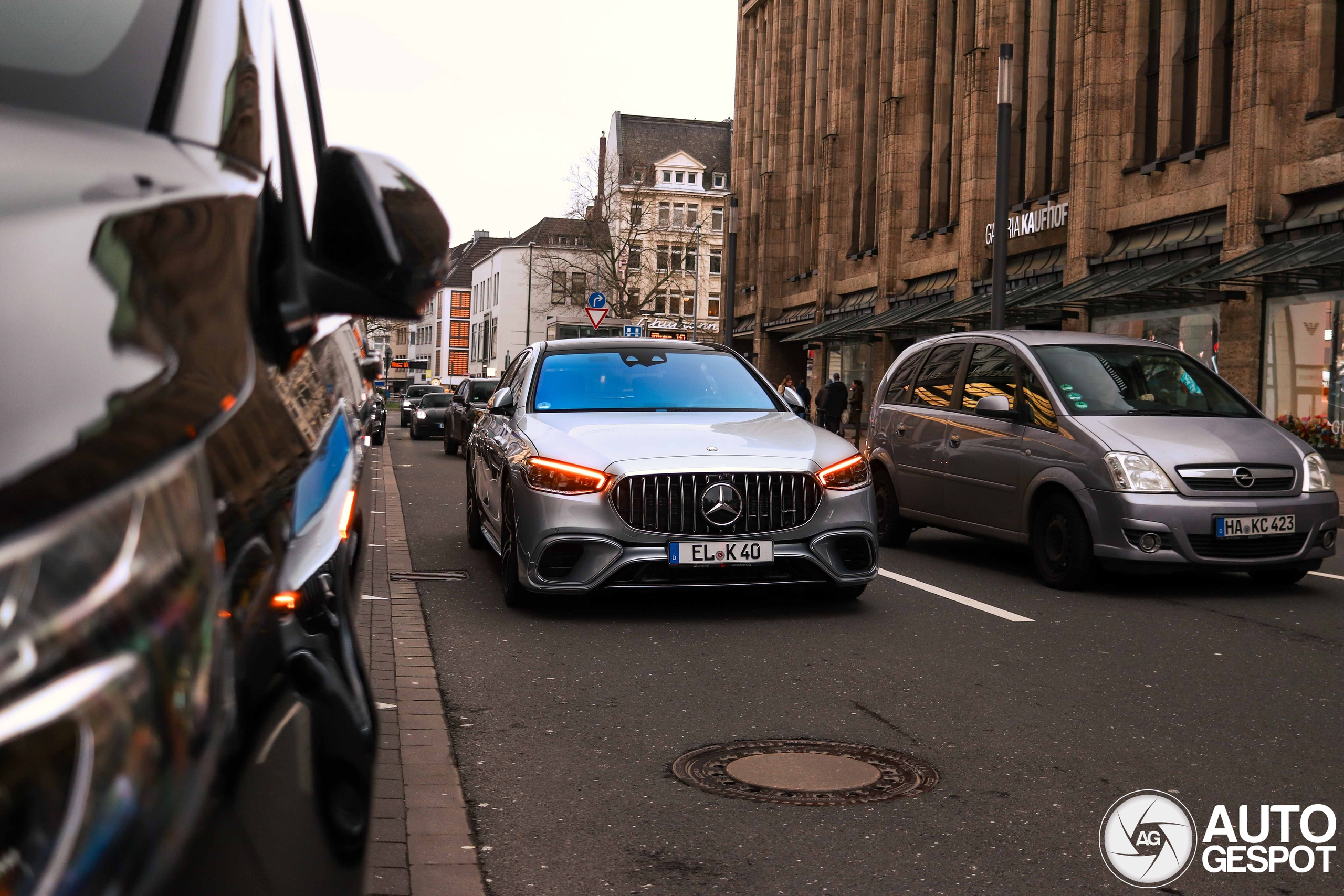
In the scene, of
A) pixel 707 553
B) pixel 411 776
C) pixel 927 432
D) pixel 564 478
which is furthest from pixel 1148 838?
pixel 927 432

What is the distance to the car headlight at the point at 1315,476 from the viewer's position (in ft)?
29.3

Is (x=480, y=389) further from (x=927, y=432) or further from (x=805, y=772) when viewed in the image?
(x=805, y=772)

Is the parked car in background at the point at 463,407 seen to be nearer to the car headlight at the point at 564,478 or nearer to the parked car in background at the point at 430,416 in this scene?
the parked car in background at the point at 430,416

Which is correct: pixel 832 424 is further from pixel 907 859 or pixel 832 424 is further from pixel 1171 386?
pixel 907 859

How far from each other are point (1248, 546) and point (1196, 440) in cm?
73

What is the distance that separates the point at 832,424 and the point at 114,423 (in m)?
31.7

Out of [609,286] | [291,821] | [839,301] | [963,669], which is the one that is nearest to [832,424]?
[839,301]

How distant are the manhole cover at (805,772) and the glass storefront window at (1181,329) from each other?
68.0ft

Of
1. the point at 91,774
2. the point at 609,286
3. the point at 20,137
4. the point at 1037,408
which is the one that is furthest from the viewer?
the point at 609,286

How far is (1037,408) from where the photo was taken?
9.52 metres

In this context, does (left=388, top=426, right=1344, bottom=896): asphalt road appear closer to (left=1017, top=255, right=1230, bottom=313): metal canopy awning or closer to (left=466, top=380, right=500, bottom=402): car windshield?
(left=1017, top=255, right=1230, bottom=313): metal canopy awning

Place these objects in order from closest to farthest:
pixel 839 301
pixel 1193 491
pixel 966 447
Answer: pixel 1193 491
pixel 966 447
pixel 839 301

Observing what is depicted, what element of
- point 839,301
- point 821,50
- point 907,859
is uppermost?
point 821,50

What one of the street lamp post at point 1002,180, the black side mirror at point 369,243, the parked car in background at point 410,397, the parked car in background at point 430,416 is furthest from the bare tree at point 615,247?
the black side mirror at point 369,243
